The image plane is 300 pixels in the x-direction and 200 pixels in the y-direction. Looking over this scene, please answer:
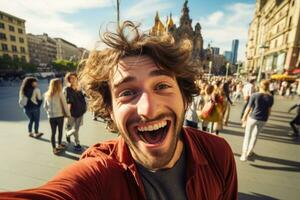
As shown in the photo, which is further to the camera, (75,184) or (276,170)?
(276,170)

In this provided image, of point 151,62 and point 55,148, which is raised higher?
point 151,62

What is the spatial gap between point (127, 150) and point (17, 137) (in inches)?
222

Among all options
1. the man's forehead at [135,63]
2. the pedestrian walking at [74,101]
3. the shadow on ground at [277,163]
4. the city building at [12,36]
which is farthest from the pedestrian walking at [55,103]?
the city building at [12,36]

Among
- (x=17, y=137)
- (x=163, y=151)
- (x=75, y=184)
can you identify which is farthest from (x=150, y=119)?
(x=17, y=137)

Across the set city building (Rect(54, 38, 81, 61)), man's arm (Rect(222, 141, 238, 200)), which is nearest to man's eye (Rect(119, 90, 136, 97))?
man's arm (Rect(222, 141, 238, 200))

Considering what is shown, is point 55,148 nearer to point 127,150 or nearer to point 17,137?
point 17,137

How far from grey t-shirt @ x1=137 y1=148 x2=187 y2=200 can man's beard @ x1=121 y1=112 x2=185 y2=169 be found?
4cm

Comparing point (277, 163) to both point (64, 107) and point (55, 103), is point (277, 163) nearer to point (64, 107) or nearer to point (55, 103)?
point (64, 107)

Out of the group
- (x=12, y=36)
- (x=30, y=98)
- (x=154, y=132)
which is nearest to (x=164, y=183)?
(x=154, y=132)

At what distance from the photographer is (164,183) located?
47.0 inches

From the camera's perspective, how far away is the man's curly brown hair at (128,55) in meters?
1.45

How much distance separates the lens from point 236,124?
7.39m

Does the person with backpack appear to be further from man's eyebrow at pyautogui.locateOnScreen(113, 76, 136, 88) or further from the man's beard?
the man's beard

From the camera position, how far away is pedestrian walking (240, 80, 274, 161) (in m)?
4.20
